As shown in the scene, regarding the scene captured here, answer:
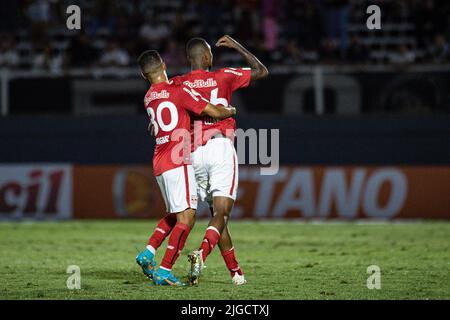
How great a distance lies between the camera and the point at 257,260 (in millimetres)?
12211

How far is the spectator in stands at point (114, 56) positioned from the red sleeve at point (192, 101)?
11089 millimetres

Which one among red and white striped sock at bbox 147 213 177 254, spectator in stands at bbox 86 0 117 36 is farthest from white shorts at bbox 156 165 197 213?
spectator in stands at bbox 86 0 117 36

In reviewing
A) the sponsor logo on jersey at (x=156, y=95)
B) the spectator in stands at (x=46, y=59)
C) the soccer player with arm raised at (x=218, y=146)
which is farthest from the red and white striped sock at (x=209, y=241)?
the spectator in stands at (x=46, y=59)

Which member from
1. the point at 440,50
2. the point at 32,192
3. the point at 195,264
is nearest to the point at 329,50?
the point at 440,50

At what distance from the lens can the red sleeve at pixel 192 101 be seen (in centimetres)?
935

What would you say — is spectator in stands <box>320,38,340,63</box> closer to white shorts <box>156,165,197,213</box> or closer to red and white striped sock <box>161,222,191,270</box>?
white shorts <box>156,165,197,213</box>

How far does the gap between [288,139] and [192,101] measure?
9964mm

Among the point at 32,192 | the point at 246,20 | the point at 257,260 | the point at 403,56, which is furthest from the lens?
the point at 246,20

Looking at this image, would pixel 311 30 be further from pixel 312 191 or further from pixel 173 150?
pixel 173 150

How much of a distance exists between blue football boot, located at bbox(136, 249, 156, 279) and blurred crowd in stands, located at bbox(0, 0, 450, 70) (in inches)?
430

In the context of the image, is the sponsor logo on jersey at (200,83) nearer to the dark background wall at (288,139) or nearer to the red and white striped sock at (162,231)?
the red and white striped sock at (162,231)

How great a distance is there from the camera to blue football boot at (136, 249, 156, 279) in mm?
9516
